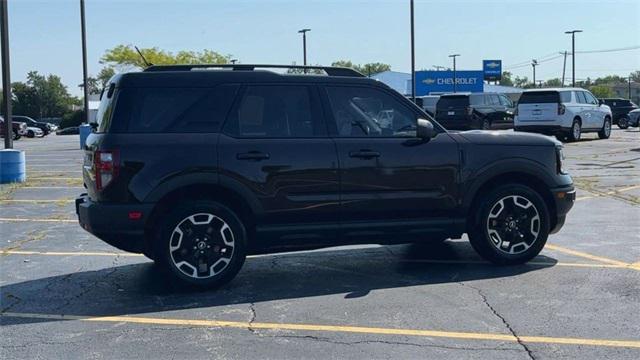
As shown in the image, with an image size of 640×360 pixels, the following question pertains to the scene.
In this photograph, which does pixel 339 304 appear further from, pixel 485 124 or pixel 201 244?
pixel 485 124

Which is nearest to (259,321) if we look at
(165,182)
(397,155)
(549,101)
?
(165,182)

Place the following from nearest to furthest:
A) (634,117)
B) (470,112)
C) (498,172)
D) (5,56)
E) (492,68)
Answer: (498,172) < (5,56) < (470,112) < (634,117) < (492,68)

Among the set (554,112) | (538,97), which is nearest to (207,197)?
(554,112)

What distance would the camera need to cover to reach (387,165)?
648 cm

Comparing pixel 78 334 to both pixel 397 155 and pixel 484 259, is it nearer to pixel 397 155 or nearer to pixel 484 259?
pixel 397 155

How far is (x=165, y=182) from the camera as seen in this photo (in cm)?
600

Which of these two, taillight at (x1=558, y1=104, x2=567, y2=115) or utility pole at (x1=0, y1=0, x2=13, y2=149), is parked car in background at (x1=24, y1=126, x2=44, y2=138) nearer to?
utility pole at (x1=0, y1=0, x2=13, y2=149)

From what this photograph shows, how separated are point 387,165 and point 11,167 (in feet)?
37.9

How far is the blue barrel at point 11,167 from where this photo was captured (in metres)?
15.3

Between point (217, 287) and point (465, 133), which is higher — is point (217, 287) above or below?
below

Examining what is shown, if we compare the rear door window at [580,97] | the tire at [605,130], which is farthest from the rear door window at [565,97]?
the tire at [605,130]

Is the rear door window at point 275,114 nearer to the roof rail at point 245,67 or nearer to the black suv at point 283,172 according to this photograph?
the black suv at point 283,172

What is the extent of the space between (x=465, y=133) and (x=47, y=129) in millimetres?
53690

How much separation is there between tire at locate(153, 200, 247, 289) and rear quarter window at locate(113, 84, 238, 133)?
70 centimetres
